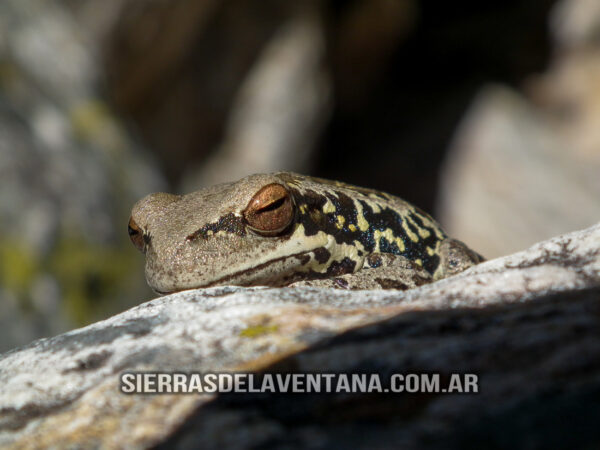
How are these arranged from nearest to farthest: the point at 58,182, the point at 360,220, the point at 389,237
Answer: the point at 360,220, the point at 389,237, the point at 58,182

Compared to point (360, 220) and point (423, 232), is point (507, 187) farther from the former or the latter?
point (360, 220)

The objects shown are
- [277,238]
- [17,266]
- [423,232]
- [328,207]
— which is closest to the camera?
[277,238]

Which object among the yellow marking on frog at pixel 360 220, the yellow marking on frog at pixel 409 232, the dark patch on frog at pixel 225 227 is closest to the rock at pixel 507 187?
the yellow marking on frog at pixel 409 232

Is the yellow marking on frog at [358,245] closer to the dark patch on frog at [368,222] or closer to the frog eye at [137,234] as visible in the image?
the dark patch on frog at [368,222]

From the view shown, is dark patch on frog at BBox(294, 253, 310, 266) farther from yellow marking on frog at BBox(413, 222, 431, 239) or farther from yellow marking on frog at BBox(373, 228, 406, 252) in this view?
yellow marking on frog at BBox(413, 222, 431, 239)

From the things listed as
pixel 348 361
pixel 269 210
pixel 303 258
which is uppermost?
pixel 269 210

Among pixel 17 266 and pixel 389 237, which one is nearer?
pixel 389 237

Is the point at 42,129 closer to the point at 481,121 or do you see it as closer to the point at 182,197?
the point at 182,197

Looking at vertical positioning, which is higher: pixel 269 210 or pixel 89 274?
pixel 89 274

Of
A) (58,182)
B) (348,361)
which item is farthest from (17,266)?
(348,361)
